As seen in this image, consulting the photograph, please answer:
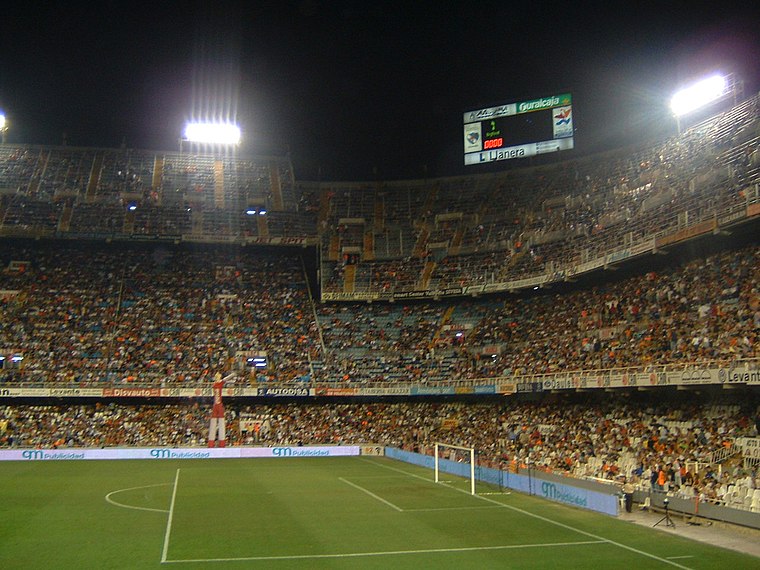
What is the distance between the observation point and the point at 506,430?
44.2m

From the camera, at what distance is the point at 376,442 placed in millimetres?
51688

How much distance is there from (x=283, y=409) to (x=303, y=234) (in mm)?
15812

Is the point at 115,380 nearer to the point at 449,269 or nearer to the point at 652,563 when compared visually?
the point at 449,269

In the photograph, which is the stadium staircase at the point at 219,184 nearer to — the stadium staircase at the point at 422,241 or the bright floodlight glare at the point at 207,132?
the bright floodlight glare at the point at 207,132

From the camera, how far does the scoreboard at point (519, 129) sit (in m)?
49.8

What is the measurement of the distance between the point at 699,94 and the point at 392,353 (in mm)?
28135

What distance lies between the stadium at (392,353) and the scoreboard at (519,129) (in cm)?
16

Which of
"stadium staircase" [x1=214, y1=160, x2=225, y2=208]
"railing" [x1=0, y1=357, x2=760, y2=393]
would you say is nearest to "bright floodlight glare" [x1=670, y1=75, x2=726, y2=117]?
"railing" [x1=0, y1=357, x2=760, y2=393]

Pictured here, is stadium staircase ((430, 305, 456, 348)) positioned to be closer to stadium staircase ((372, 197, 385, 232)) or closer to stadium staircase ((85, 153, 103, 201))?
stadium staircase ((372, 197, 385, 232))

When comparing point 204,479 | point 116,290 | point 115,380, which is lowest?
point 204,479

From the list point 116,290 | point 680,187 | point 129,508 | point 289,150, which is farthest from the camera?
point 289,150

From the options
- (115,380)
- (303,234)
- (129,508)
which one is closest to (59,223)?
(115,380)

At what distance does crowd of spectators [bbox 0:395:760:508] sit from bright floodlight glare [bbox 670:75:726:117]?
19977mm

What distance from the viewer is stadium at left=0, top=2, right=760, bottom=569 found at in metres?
23.0
